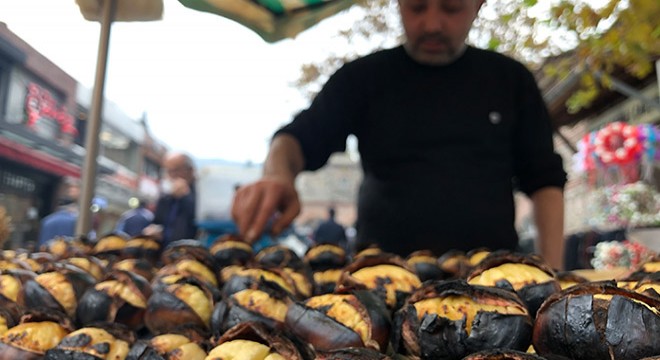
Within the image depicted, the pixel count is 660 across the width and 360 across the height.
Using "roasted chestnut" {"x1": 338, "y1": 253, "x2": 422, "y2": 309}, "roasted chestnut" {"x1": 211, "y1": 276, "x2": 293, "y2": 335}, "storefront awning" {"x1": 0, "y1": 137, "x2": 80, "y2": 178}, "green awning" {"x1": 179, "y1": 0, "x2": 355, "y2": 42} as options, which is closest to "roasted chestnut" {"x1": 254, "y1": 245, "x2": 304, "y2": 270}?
"roasted chestnut" {"x1": 338, "y1": 253, "x2": 422, "y2": 309}

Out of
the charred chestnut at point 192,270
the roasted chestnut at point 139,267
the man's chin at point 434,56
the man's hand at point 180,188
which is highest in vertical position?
the man's chin at point 434,56

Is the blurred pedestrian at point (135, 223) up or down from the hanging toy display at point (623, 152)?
down

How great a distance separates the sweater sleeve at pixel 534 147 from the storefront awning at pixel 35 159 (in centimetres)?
Answer: 1029

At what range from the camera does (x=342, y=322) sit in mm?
870

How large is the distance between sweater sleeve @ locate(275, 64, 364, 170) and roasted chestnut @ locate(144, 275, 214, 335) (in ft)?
4.67

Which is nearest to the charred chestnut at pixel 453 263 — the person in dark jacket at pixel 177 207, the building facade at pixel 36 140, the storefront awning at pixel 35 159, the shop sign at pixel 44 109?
the person in dark jacket at pixel 177 207

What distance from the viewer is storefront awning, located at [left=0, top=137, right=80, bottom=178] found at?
1036cm

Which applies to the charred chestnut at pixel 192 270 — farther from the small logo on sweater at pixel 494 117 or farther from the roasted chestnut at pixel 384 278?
the small logo on sweater at pixel 494 117

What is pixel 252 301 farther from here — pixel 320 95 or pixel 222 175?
pixel 222 175

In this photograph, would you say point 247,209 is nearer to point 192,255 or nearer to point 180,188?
point 192,255

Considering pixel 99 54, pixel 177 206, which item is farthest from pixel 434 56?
pixel 177 206

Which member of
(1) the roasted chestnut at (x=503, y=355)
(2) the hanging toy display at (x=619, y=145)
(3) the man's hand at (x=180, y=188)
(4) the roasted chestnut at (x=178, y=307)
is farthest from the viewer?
(2) the hanging toy display at (x=619, y=145)

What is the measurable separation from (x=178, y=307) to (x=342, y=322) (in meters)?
0.37

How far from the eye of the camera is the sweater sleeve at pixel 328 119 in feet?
8.22
